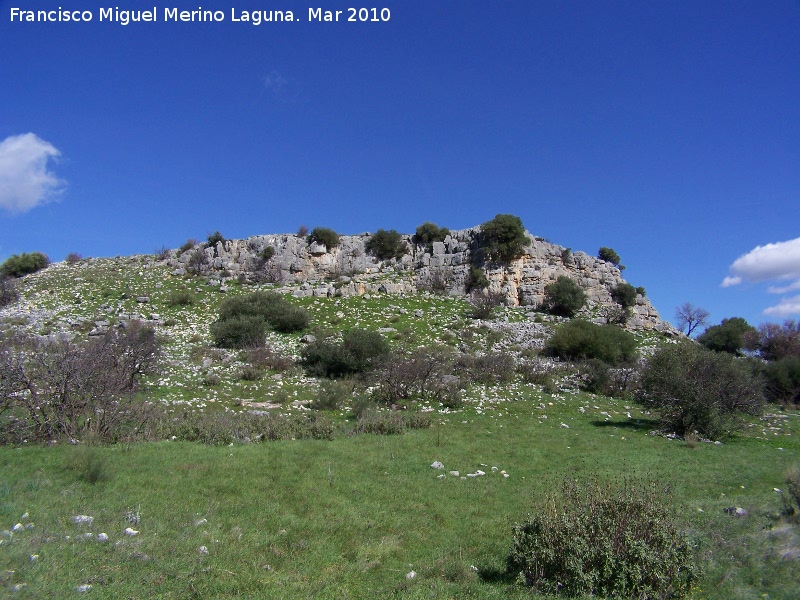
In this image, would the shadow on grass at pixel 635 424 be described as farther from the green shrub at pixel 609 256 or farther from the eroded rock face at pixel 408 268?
the green shrub at pixel 609 256

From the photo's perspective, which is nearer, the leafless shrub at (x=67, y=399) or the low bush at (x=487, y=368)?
the leafless shrub at (x=67, y=399)

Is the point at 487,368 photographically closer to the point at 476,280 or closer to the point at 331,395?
the point at 331,395

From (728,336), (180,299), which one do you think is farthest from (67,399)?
(728,336)

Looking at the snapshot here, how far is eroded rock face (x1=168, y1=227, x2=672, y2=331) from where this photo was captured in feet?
139

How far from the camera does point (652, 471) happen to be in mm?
11203

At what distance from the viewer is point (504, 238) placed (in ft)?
144

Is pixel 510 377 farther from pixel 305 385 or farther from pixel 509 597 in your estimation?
pixel 509 597

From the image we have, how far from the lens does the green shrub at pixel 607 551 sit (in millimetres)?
5203

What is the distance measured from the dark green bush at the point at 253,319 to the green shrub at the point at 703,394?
800 inches

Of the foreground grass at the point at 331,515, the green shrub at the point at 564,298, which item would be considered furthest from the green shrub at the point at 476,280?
the foreground grass at the point at 331,515

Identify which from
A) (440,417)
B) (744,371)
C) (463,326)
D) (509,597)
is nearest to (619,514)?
(509,597)

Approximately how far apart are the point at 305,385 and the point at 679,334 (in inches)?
1238

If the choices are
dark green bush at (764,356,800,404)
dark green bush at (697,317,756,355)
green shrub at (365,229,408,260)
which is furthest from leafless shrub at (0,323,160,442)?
dark green bush at (697,317,756,355)

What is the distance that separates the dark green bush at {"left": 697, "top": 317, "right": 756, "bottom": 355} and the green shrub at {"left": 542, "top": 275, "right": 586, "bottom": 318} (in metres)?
10.5
